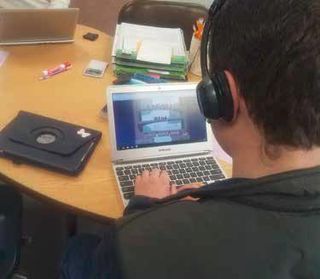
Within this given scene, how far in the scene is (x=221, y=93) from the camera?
0.76m

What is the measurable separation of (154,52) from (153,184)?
2.19ft

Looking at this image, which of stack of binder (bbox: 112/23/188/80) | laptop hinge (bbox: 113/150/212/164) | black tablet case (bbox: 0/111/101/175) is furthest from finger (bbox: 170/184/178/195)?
stack of binder (bbox: 112/23/188/80)

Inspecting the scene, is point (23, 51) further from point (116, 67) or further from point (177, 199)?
point (177, 199)

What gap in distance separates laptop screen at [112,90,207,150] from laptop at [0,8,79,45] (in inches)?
26.4

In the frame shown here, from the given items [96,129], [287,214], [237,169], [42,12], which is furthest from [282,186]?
[42,12]

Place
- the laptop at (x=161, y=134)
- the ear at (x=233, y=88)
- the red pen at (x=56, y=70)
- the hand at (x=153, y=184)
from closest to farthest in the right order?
1. the ear at (x=233, y=88)
2. the hand at (x=153, y=184)
3. the laptop at (x=161, y=134)
4. the red pen at (x=56, y=70)

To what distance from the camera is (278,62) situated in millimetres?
663

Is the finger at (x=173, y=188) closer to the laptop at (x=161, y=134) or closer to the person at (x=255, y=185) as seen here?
the laptop at (x=161, y=134)

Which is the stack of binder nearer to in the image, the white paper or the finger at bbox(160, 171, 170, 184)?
the white paper

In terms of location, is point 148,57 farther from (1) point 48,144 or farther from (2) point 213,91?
(2) point 213,91

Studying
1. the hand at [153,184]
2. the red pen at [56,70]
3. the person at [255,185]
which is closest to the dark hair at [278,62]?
the person at [255,185]

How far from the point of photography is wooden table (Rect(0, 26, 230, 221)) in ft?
3.54

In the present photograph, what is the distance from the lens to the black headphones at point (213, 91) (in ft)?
2.48

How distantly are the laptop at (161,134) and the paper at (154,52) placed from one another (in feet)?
1.22
